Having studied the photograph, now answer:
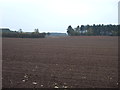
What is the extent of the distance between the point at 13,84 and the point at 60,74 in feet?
8.69

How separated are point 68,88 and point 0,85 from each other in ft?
8.35

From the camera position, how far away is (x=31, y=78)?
28.5 feet

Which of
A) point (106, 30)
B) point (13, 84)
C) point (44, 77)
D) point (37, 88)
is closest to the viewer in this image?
Answer: point (37, 88)

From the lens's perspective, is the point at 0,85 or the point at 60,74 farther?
the point at 60,74

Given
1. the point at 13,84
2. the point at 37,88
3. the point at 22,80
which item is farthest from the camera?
the point at 22,80

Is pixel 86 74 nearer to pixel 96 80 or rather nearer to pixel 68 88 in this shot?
pixel 96 80

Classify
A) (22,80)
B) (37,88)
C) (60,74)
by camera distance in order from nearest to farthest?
(37,88) < (22,80) < (60,74)

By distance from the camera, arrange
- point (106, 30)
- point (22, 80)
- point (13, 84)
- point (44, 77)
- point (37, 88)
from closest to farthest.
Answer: point (37, 88) → point (13, 84) → point (22, 80) → point (44, 77) → point (106, 30)

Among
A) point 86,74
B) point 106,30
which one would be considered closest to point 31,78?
point 86,74

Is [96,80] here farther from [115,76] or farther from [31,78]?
[31,78]

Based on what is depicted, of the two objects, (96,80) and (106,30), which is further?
(106,30)

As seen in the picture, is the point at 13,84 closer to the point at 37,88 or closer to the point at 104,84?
the point at 37,88

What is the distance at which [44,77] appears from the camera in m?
Result: 8.84

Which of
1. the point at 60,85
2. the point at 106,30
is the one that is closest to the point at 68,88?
the point at 60,85
